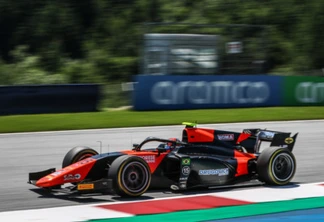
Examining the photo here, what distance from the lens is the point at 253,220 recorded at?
6629 mm

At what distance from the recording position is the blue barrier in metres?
20.1

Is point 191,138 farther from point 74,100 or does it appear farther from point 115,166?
point 74,100

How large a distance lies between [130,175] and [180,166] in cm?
73

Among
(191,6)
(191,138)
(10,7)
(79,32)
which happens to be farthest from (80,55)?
(191,138)

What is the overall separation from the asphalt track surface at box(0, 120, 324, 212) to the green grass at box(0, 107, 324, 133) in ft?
2.74

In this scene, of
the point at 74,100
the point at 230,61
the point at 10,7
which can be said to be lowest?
the point at 74,100

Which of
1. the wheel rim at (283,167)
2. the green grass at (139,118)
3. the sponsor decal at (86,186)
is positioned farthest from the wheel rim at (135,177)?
the green grass at (139,118)

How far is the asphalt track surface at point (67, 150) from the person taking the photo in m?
7.65

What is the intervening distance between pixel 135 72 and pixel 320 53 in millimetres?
10118

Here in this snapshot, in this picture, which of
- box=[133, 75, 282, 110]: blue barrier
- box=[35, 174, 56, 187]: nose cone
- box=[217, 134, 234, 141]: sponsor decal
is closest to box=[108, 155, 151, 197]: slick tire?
box=[35, 174, 56, 187]: nose cone

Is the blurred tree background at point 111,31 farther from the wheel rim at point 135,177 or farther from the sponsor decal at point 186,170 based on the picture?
the wheel rim at point 135,177

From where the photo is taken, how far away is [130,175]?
24.5ft

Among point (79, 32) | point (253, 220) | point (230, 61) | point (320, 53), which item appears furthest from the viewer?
point (79, 32)

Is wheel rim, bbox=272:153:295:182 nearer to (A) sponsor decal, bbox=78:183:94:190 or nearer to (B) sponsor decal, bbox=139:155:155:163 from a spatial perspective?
(B) sponsor decal, bbox=139:155:155:163
